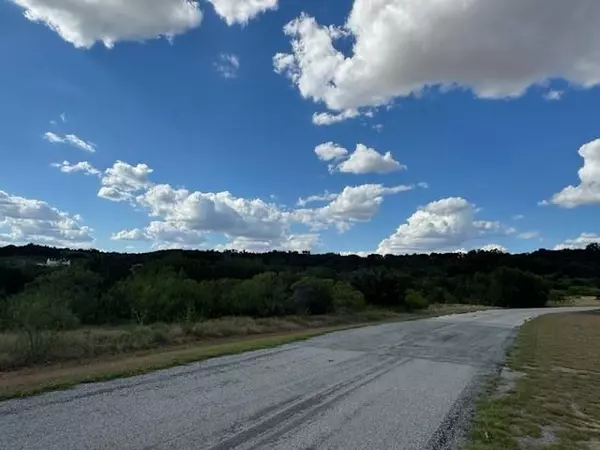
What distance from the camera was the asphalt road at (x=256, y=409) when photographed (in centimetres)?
630

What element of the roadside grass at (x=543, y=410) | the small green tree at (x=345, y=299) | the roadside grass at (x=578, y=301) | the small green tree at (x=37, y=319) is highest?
the roadside grass at (x=578, y=301)

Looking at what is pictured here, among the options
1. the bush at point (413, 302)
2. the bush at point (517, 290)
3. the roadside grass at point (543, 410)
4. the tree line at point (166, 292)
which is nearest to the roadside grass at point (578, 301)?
the bush at point (517, 290)

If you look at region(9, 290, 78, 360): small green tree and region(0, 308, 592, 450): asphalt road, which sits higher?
region(9, 290, 78, 360): small green tree

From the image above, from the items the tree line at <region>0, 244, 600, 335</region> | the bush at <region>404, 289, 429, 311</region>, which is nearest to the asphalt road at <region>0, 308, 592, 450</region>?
the tree line at <region>0, 244, 600, 335</region>

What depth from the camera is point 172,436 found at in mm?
6336

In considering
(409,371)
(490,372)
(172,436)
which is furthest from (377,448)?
(490,372)

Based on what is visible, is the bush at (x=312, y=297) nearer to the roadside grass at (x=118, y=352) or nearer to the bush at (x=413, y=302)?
the roadside grass at (x=118, y=352)

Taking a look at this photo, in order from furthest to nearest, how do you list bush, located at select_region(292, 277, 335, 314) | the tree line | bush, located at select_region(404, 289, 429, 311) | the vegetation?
bush, located at select_region(404, 289, 429, 311) → bush, located at select_region(292, 277, 335, 314) → the tree line → the vegetation

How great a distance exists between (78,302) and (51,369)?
64.1ft

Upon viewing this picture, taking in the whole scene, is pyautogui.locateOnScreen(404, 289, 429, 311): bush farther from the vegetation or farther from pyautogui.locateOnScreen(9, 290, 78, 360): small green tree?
pyautogui.locateOnScreen(9, 290, 78, 360): small green tree

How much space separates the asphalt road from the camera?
20.7 feet

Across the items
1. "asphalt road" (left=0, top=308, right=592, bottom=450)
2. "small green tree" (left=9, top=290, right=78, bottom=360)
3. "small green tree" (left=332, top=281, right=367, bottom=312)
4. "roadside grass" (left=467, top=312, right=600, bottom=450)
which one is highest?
"small green tree" (left=332, top=281, right=367, bottom=312)

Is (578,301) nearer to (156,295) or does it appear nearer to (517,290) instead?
(517,290)

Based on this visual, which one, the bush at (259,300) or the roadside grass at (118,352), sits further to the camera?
the bush at (259,300)
